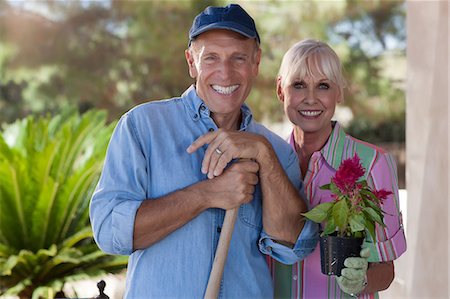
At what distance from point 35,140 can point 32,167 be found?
0.72m

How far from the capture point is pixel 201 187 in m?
2.04

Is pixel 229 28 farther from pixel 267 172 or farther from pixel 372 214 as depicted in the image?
→ pixel 372 214

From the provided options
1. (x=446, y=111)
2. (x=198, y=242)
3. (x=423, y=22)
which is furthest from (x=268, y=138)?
(x=423, y=22)

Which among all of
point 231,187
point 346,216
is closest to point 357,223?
point 346,216

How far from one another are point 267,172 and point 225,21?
0.44m

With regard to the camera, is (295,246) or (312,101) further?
(312,101)

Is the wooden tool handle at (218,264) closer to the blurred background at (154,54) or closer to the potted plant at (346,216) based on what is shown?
the potted plant at (346,216)

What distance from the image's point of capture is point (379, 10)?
14.3 metres

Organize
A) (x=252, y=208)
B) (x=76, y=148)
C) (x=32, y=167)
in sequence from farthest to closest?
1. (x=76, y=148)
2. (x=32, y=167)
3. (x=252, y=208)

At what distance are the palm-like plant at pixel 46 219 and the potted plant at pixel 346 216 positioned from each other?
12.6 ft

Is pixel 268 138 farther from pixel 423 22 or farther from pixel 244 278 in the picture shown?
pixel 423 22

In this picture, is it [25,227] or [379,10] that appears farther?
[379,10]

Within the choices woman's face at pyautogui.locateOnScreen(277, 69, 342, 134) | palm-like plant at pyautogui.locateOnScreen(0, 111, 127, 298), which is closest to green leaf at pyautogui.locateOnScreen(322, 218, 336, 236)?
woman's face at pyautogui.locateOnScreen(277, 69, 342, 134)

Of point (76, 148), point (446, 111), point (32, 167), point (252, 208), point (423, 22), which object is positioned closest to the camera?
point (252, 208)
